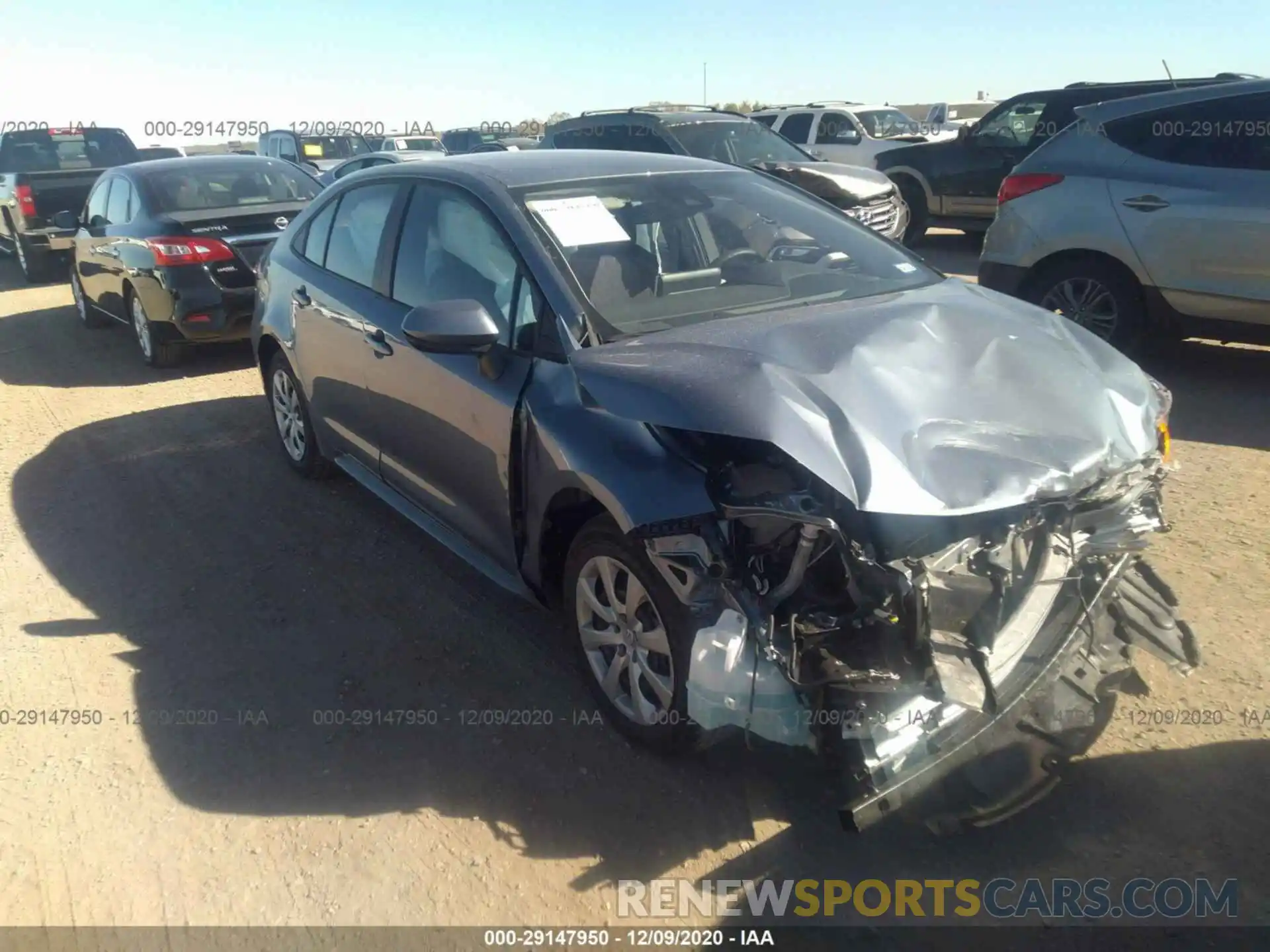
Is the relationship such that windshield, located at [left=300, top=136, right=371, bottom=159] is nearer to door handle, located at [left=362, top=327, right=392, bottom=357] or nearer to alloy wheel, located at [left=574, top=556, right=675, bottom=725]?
door handle, located at [left=362, top=327, right=392, bottom=357]

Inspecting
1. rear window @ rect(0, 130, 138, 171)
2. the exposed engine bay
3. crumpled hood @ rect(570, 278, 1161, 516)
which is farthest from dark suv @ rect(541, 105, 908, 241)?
rear window @ rect(0, 130, 138, 171)

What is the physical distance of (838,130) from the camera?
16453 mm

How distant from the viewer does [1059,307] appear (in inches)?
272

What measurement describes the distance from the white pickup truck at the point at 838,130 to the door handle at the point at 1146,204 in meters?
9.02

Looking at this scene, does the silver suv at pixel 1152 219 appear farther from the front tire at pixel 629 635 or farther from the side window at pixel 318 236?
the front tire at pixel 629 635

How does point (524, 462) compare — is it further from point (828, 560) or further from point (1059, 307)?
point (1059, 307)

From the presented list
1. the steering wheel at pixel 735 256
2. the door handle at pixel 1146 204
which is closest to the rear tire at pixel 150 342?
the steering wheel at pixel 735 256

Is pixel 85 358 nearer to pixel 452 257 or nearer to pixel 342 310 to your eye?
pixel 342 310

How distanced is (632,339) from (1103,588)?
1607 mm

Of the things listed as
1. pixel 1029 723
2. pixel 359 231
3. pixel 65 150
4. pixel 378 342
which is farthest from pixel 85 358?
pixel 1029 723

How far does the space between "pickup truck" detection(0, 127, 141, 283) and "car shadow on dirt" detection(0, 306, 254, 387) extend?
93.0 inches

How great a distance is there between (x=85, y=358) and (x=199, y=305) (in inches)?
83.7

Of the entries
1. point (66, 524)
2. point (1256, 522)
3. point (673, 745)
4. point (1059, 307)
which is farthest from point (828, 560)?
point (1059, 307)

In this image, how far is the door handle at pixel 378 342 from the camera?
4.10m
